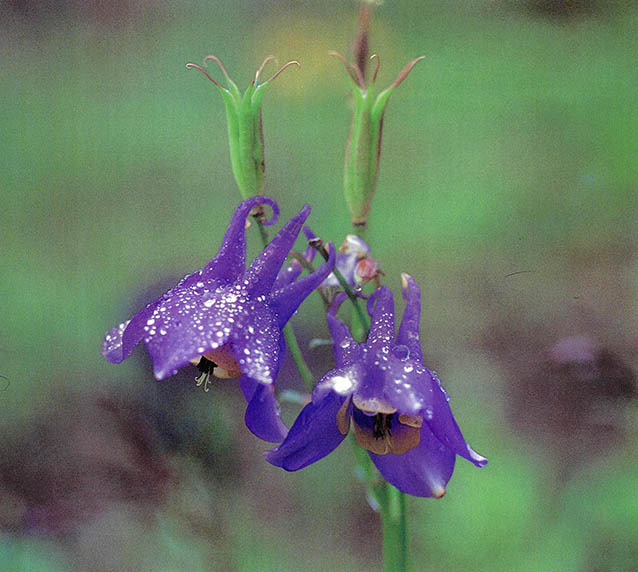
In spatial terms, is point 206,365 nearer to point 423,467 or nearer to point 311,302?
point 423,467

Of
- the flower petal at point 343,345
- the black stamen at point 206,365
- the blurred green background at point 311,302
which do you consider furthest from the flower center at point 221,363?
the blurred green background at point 311,302

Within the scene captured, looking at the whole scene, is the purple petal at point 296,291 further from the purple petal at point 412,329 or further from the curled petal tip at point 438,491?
the curled petal tip at point 438,491

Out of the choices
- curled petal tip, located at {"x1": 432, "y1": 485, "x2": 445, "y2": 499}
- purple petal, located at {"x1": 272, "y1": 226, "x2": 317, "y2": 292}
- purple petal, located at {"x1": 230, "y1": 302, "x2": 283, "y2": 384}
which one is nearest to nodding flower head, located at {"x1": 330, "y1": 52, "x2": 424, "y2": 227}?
purple petal, located at {"x1": 272, "y1": 226, "x2": 317, "y2": 292}

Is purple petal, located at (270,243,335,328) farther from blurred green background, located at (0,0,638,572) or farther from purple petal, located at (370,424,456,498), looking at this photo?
blurred green background, located at (0,0,638,572)

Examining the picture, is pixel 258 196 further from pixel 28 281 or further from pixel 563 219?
pixel 563 219

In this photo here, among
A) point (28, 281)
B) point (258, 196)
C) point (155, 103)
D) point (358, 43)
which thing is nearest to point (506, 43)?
point (358, 43)
